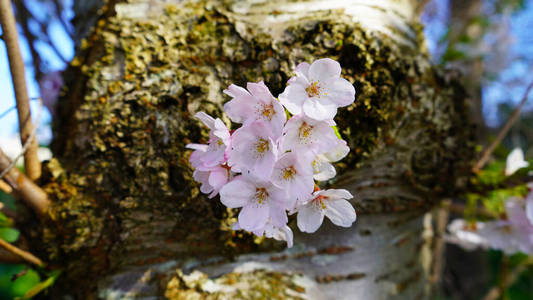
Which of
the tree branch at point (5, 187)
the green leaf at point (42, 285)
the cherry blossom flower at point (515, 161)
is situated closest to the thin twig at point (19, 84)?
the tree branch at point (5, 187)

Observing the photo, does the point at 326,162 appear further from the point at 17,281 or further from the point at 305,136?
the point at 17,281

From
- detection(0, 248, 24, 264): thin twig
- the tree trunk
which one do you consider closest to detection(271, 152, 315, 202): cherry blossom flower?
the tree trunk

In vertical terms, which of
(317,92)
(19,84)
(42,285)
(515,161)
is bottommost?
(42,285)

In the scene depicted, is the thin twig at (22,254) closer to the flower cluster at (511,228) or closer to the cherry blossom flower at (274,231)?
the cherry blossom flower at (274,231)

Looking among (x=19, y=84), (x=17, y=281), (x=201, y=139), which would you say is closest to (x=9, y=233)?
(x=17, y=281)

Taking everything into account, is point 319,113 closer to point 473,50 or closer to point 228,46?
point 228,46

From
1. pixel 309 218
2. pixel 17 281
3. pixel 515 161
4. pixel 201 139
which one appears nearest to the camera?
pixel 309 218
